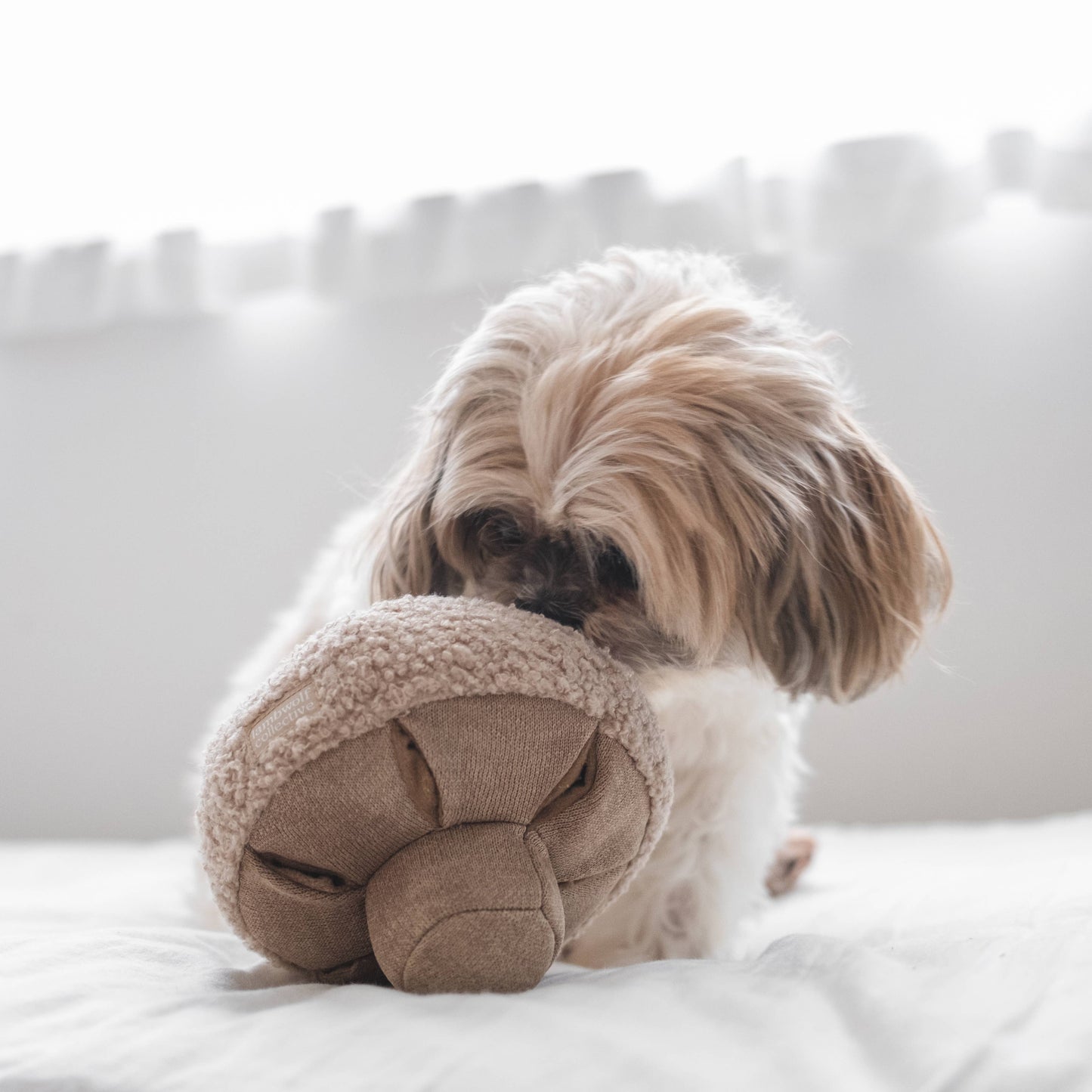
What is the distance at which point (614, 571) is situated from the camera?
1092mm

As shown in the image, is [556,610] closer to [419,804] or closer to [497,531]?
[497,531]

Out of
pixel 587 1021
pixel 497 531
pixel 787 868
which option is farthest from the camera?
pixel 787 868

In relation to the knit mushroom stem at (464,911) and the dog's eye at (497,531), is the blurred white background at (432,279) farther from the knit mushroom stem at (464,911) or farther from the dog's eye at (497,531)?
the knit mushroom stem at (464,911)

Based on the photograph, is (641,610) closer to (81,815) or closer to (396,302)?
(396,302)

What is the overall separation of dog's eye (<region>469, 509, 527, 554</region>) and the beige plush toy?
0.30 meters

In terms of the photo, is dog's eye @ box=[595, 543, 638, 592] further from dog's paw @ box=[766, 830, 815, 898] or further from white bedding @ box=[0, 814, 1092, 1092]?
dog's paw @ box=[766, 830, 815, 898]

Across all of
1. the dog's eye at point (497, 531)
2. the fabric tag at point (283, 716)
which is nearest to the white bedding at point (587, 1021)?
the fabric tag at point (283, 716)

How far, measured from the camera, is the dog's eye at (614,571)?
1.08 metres

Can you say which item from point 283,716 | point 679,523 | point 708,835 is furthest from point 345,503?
point 283,716

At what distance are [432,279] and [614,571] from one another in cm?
122

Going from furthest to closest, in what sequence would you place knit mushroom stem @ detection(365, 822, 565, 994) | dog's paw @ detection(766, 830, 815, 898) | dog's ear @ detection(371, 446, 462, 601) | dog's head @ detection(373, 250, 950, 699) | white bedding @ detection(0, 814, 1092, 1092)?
dog's paw @ detection(766, 830, 815, 898) → dog's ear @ detection(371, 446, 462, 601) → dog's head @ detection(373, 250, 950, 699) → knit mushroom stem @ detection(365, 822, 565, 994) → white bedding @ detection(0, 814, 1092, 1092)

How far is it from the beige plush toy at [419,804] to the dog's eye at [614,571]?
249mm

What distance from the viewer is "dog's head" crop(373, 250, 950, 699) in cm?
104

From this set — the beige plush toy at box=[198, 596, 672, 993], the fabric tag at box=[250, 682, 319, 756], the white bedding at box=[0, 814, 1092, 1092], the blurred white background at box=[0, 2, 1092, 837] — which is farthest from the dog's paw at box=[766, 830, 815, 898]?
the fabric tag at box=[250, 682, 319, 756]
